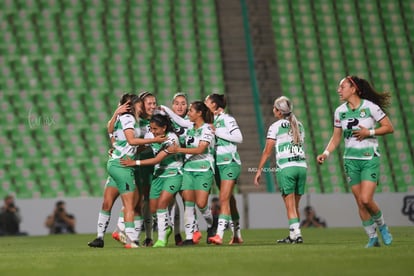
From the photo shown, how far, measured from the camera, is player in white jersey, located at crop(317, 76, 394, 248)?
11531 millimetres

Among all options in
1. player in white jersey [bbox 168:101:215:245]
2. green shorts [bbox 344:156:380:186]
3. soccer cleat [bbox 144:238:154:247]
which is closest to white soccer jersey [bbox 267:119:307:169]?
player in white jersey [bbox 168:101:215:245]

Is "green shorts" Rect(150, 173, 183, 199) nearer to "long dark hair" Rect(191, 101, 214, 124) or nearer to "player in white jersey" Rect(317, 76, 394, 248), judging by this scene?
"long dark hair" Rect(191, 101, 214, 124)

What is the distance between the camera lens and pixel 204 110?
1346cm

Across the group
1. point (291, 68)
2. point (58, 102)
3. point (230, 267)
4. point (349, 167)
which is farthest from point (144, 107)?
point (291, 68)

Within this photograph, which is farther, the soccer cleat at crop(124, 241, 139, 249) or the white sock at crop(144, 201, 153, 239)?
the white sock at crop(144, 201, 153, 239)

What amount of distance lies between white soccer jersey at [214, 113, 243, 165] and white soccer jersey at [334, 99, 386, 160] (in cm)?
213

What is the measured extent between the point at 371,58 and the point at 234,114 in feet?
16.8

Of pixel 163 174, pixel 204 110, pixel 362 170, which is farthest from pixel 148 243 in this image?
pixel 362 170

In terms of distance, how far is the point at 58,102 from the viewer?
2525 cm

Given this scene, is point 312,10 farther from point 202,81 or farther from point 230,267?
point 230,267

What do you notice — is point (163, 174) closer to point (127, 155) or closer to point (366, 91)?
point (127, 155)

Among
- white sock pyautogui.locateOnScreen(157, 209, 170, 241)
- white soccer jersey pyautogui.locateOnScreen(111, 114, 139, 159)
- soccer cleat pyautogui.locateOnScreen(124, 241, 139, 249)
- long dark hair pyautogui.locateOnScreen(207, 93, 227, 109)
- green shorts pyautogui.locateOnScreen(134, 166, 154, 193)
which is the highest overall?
long dark hair pyautogui.locateOnScreen(207, 93, 227, 109)

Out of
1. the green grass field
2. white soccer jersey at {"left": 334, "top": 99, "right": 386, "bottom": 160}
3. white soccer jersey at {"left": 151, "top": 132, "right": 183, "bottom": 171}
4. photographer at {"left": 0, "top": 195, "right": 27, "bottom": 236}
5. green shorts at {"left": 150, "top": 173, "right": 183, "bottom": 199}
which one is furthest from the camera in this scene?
photographer at {"left": 0, "top": 195, "right": 27, "bottom": 236}

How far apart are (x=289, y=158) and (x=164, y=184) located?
1828mm
